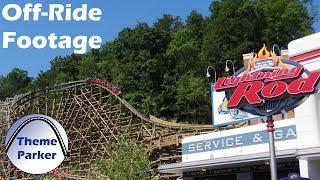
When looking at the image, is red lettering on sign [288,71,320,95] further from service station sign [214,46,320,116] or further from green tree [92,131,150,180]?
green tree [92,131,150,180]

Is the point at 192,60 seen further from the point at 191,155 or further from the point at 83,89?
the point at 191,155

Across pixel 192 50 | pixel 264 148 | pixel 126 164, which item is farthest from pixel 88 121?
pixel 264 148

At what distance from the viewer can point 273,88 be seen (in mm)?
15930

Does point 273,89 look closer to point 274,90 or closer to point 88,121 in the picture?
point 274,90

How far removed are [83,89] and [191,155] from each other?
77.1 ft

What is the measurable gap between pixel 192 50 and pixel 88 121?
23765 mm

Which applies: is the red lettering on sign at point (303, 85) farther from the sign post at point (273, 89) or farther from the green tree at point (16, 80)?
the green tree at point (16, 80)

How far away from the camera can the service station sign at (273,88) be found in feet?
51.0

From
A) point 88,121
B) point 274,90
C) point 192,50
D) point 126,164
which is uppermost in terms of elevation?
point 192,50

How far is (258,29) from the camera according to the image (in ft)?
207

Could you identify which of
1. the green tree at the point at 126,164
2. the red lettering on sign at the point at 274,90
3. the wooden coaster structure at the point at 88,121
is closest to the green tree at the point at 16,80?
the wooden coaster structure at the point at 88,121

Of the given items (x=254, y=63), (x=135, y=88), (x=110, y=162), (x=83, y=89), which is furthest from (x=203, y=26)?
(x=254, y=63)

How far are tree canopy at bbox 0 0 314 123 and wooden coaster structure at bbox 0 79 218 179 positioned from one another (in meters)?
13.9

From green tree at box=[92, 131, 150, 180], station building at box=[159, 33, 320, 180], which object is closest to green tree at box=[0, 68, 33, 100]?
green tree at box=[92, 131, 150, 180]
